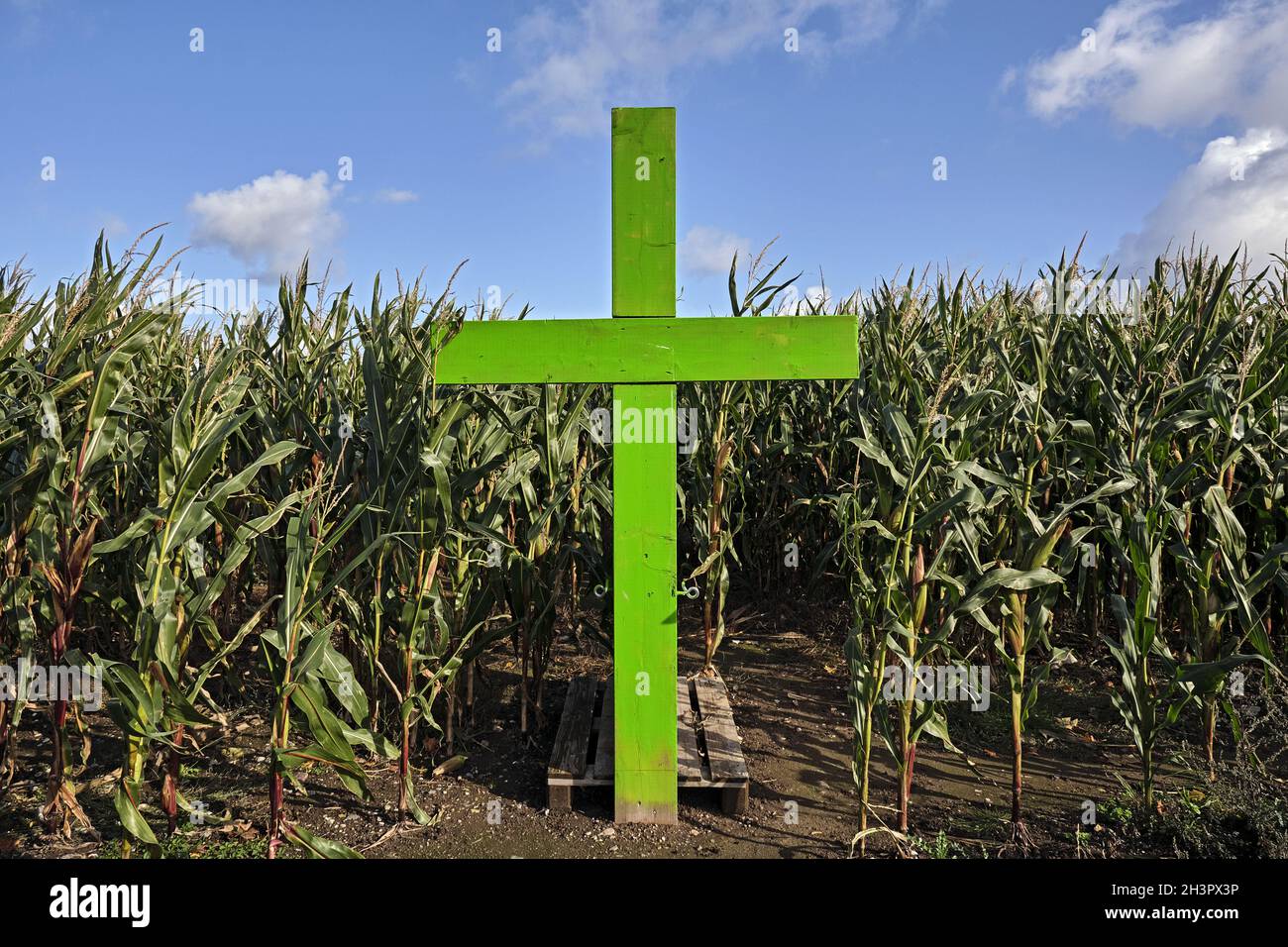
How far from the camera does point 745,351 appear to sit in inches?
116

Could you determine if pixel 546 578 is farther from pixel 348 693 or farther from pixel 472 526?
pixel 348 693

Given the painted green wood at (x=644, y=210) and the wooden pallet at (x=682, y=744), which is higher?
the painted green wood at (x=644, y=210)

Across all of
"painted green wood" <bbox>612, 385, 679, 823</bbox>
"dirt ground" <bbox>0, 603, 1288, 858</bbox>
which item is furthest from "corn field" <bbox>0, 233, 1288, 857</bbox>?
"painted green wood" <bbox>612, 385, 679, 823</bbox>

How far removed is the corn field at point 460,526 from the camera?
270 cm

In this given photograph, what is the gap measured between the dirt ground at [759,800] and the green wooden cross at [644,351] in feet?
2.66

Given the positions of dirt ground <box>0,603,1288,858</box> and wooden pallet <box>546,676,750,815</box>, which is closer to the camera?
dirt ground <box>0,603,1288,858</box>

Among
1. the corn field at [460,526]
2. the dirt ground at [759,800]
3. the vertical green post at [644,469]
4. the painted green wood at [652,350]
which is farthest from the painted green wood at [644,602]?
the corn field at [460,526]

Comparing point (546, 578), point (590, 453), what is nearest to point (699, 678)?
point (546, 578)

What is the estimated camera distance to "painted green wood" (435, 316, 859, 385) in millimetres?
2914

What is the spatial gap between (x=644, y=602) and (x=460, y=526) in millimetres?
871

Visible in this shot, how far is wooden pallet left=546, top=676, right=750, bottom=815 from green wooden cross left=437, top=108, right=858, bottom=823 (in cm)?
59

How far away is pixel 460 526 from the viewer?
340 cm

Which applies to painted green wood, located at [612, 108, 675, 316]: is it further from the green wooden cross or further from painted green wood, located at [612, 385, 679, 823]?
painted green wood, located at [612, 385, 679, 823]

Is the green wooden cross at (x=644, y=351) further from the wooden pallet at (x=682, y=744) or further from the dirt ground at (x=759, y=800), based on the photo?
the dirt ground at (x=759, y=800)
